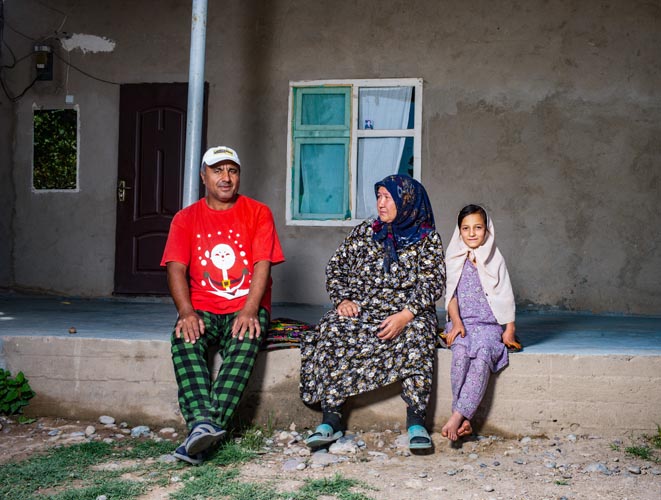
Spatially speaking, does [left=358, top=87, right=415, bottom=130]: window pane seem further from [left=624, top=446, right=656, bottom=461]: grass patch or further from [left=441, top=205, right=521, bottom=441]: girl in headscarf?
[left=624, top=446, right=656, bottom=461]: grass patch

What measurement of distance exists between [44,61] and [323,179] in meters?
3.22

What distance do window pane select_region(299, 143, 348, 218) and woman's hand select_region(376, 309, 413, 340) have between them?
135 inches

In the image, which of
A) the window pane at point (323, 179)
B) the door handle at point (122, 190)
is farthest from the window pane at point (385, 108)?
the door handle at point (122, 190)

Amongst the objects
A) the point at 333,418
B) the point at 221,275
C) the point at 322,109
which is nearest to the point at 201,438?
the point at 333,418

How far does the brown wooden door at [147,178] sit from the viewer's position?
7367 mm

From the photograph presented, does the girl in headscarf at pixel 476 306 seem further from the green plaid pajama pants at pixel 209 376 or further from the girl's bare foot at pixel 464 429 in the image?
the green plaid pajama pants at pixel 209 376

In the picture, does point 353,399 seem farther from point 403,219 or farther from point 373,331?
point 403,219

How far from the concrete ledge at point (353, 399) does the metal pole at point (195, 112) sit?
1.02 metres

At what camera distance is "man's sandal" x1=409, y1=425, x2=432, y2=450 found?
137 inches

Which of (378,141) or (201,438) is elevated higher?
(378,141)

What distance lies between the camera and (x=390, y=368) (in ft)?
12.2

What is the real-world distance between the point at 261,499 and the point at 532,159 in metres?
4.80

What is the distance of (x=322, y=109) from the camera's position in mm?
7156

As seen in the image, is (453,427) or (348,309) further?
(348,309)
